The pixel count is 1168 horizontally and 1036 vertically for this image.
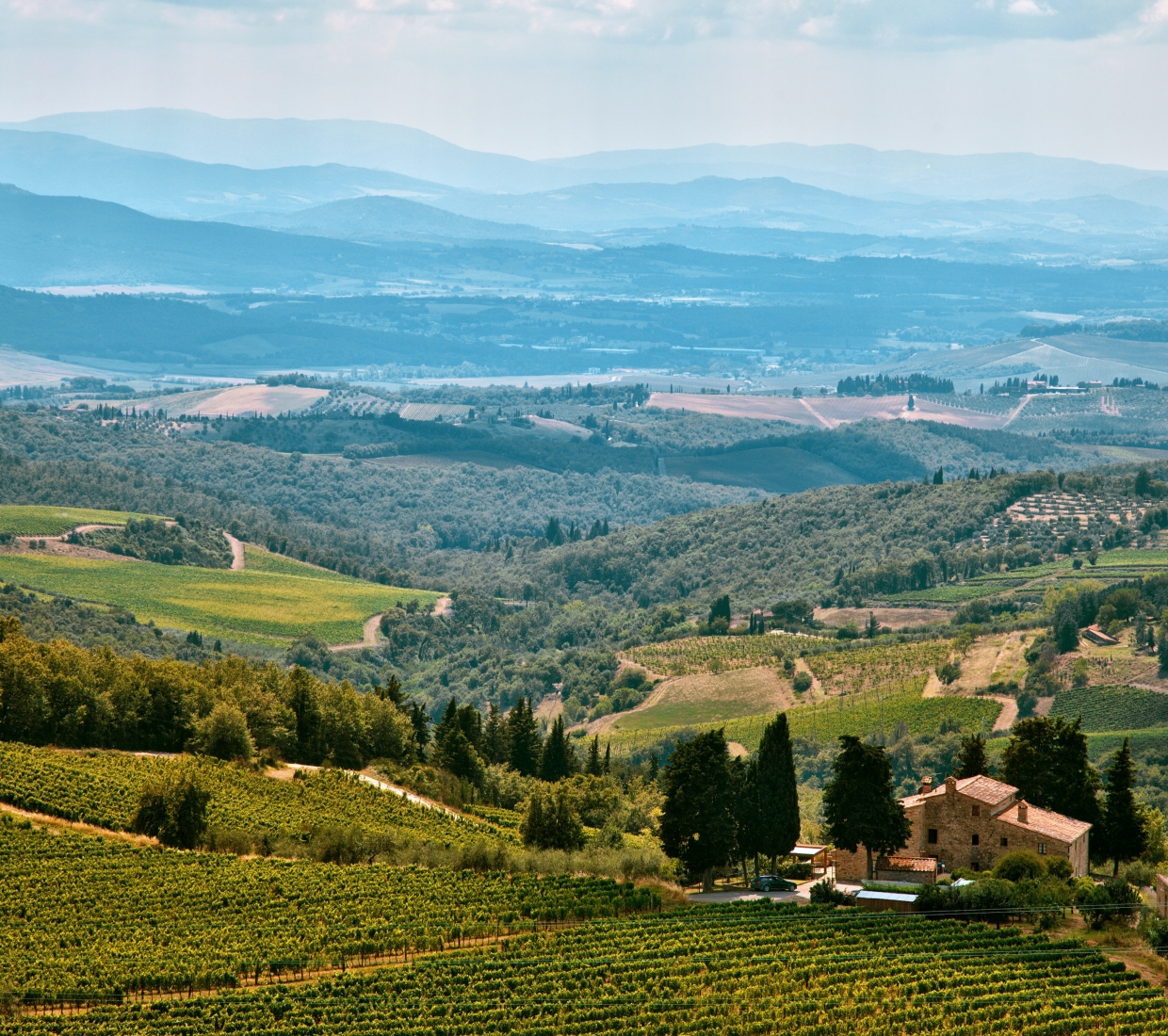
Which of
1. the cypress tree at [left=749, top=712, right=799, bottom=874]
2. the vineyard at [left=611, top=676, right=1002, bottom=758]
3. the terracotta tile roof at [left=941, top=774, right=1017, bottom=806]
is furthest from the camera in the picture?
the vineyard at [left=611, top=676, right=1002, bottom=758]

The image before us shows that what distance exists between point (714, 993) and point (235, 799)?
104 ft

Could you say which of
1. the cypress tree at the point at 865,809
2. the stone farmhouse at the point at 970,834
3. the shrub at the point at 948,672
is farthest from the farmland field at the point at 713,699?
the cypress tree at the point at 865,809

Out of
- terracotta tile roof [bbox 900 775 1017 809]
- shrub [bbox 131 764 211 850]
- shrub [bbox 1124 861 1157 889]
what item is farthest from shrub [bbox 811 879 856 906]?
shrub [bbox 131 764 211 850]

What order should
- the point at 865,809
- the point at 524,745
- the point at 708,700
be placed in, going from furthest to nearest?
the point at 708,700
the point at 524,745
the point at 865,809

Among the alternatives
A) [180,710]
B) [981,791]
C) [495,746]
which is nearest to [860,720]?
[495,746]

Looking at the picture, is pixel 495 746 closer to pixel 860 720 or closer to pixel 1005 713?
pixel 860 720

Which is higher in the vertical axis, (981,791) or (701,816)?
(981,791)

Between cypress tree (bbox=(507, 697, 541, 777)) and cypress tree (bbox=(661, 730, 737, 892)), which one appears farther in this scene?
cypress tree (bbox=(507, 697, 541, 777))

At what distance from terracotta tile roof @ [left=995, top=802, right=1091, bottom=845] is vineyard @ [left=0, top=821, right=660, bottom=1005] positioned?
15235mm

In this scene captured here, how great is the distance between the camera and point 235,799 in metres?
77.0

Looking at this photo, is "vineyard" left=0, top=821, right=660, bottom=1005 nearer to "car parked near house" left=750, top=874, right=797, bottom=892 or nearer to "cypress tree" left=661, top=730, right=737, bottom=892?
"cypress tree" left=661, top=730, right=737, bottom=892

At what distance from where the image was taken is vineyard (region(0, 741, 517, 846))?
7169cm

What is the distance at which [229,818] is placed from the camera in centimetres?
7288

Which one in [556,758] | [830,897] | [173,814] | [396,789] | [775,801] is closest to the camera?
[830,897]
